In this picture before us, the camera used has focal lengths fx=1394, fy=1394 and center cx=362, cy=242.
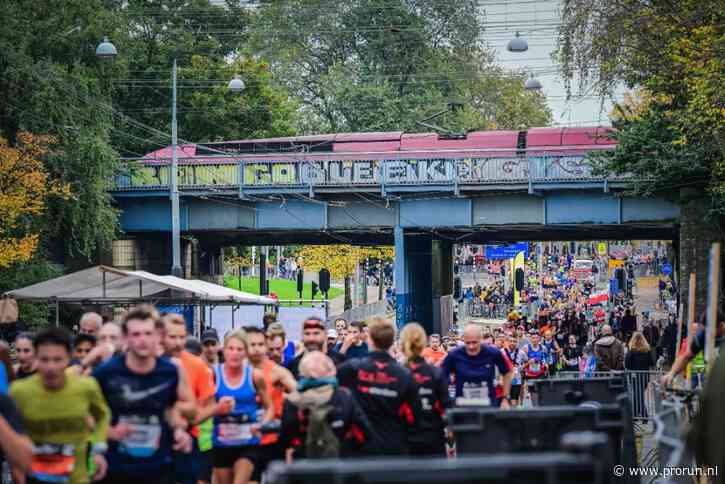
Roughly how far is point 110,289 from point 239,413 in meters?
17.0

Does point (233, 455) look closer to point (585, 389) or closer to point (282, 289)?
point (585, 389)

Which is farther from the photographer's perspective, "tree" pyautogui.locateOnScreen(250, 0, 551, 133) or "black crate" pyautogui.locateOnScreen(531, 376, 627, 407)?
"tree" pyautogui.locateOnScreen(250, 0, 551, 133)

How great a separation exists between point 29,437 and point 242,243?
50.8 m

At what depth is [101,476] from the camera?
8750mm

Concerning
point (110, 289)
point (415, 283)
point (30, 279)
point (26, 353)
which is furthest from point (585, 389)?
point (415, 283)

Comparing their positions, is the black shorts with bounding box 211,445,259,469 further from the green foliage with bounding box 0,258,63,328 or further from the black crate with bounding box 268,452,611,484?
the green foliage with bounding box 0,258,63,328

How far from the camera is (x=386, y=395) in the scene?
1110 centimetres

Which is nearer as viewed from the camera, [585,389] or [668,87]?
[585,389]

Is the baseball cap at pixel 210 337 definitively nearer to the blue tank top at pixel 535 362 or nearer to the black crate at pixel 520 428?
the black crate at pixel 520 428

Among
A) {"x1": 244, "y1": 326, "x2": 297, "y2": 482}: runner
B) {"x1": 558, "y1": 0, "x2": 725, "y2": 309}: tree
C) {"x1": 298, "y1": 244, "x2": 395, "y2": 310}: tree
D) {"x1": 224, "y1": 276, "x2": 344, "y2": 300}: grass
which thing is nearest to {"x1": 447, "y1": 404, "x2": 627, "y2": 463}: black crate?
{"x1": 244, "y1": 326, "x2": 297, "y2": 482}: runner

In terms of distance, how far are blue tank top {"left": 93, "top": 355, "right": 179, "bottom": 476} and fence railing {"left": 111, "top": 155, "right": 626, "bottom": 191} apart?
34417mm

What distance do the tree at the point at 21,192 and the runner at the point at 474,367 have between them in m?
25.3

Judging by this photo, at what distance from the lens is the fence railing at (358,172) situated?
4378 centimetres

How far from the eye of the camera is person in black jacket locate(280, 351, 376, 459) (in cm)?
1051
